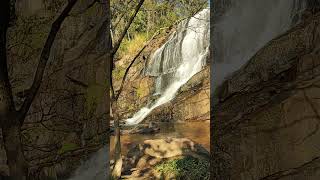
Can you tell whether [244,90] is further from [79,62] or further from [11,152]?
[11,152]

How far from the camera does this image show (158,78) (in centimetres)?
1567

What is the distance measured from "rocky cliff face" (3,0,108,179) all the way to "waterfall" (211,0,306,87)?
1174 millimetres

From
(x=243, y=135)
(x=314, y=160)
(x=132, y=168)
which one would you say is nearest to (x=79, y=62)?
(x=243, y=135)

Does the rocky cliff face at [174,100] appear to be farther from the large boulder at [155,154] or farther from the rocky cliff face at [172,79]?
the large boulder at [155,154]

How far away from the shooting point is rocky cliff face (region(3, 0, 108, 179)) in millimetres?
4027

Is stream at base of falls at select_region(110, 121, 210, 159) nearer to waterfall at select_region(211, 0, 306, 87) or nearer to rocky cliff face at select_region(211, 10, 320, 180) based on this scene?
rocky cliff face at select_region(211, 10, 320, 180)

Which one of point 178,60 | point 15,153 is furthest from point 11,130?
point 178,60

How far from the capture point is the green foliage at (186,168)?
302 inches

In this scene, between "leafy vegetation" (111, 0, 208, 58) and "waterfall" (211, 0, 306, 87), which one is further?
"leafy vegetation" (111, 0, 208, 58)

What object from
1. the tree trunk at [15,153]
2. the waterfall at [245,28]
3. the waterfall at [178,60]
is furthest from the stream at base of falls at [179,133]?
the tree trunk at [15,153]

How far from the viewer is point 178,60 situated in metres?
15.7

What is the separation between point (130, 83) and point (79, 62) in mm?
11323

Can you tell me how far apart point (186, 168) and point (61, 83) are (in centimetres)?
427

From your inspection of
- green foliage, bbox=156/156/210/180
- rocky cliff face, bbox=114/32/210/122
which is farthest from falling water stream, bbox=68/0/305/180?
rocky cliff face, bbox=114/32/210/122
